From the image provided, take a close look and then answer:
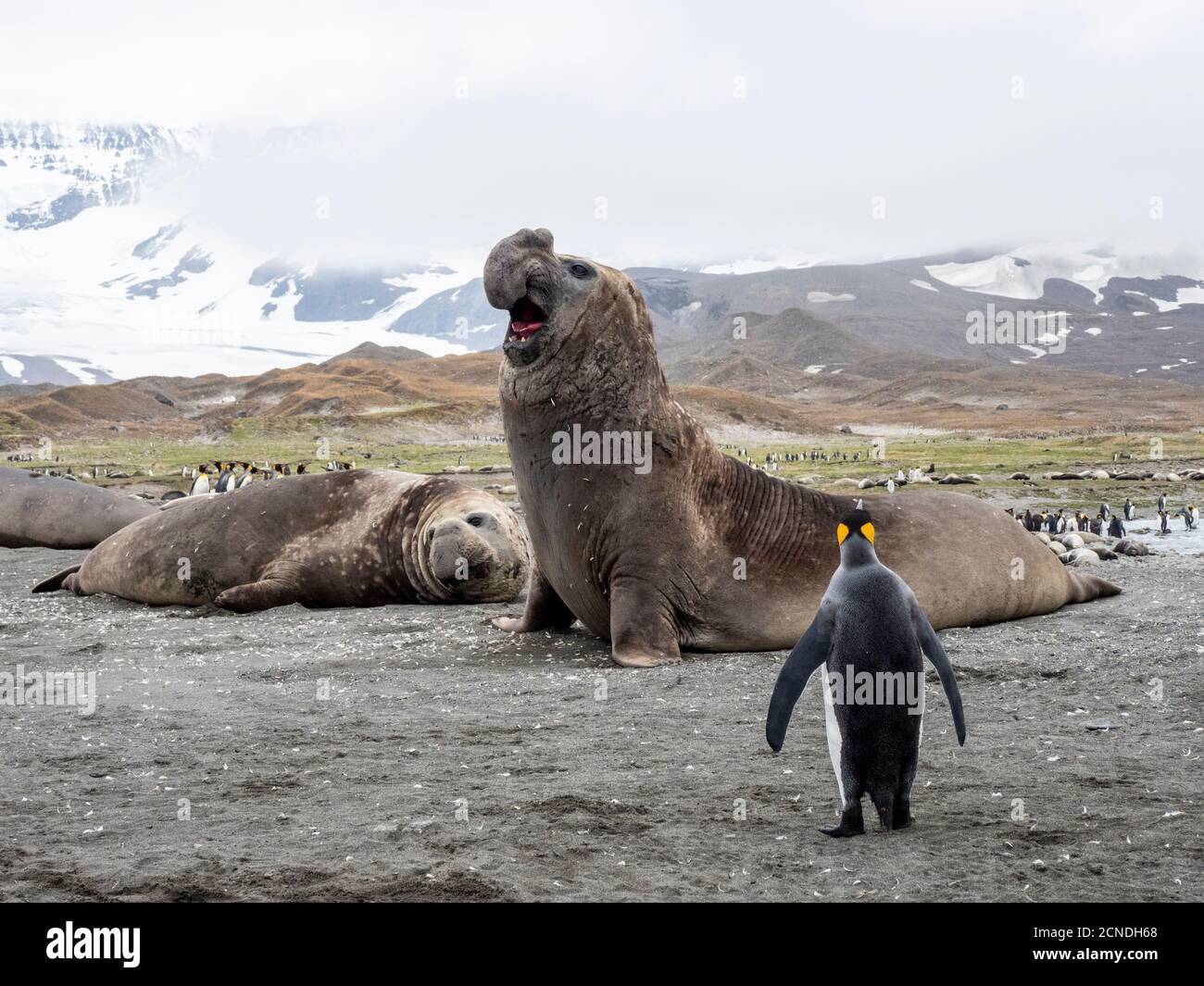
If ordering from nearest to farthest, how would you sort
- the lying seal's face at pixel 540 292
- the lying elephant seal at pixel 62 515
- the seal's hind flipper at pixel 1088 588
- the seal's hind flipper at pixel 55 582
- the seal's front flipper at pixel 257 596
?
the lying seal's face at pixel 540 292, the seal's hind flipper at pixel 1088 588, the seal's front flipper at pixel 257 596, the seal's hind flipper at pixel 55 582, the lying elephant seal at pixel 62 515

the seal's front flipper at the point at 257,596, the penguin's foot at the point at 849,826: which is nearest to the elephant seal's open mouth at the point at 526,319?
the seal's front flipper at the point at 257,596

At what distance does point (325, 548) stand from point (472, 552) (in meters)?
1.53

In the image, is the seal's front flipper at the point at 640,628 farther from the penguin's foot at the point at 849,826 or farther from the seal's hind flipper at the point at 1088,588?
the seal's hind flipper at the point at 1088,588

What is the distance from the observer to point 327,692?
7.04 metres

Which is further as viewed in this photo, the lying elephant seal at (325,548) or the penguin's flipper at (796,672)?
the lying elephant seal at (325,548)

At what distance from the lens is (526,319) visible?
826 cm

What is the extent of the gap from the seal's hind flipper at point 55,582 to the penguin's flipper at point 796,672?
9816 millimetres

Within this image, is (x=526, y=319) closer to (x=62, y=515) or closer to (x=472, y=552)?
(x=472, y=552)

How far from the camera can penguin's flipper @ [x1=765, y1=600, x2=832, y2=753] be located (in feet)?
15.5

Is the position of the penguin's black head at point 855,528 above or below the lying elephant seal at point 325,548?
above

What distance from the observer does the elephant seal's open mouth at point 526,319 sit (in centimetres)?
819

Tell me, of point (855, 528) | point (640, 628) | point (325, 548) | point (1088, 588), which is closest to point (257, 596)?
point (325, 548)

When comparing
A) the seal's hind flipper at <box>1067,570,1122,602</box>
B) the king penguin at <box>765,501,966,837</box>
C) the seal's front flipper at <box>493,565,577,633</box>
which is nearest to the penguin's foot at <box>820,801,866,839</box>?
the king penguin at <box>765,501,966,837</box>
